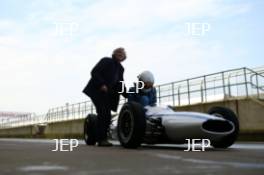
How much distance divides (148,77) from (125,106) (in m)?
0.92

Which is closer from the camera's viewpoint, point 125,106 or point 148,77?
point 125,106

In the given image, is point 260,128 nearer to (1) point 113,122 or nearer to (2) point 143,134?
(1) point 113,122

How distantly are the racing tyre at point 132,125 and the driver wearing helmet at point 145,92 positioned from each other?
62cm

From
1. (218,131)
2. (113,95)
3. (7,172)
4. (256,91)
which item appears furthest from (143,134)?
(256,91)

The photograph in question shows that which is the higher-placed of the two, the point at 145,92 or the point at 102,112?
the point at 145,92

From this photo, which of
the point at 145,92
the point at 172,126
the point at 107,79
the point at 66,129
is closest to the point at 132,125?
the point at 172,126

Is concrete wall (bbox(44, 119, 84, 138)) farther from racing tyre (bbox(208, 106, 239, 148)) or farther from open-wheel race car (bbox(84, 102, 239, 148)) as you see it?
racing tyre (bbox(208, 106, 239, 148))

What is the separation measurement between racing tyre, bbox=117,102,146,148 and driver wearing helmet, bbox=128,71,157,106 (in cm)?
62

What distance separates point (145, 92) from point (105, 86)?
64 centimetres

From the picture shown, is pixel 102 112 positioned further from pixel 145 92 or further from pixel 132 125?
pixel 132 125

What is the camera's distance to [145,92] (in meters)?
7.47

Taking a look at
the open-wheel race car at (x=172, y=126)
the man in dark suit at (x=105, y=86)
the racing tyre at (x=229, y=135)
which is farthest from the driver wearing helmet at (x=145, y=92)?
the racing tyre at (x=229, y=135)

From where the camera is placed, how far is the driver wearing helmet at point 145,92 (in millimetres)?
7418

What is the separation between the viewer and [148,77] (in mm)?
7445
